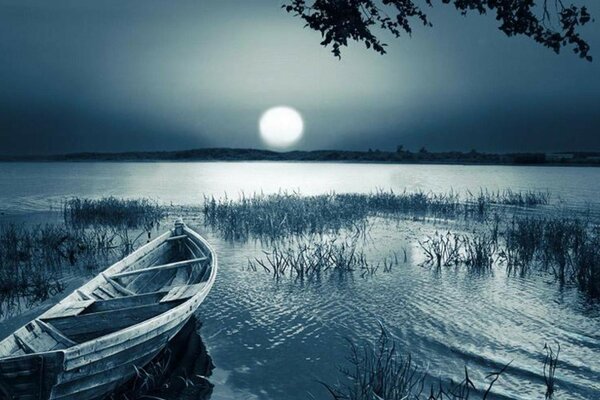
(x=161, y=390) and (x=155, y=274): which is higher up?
(x=155, y=274)

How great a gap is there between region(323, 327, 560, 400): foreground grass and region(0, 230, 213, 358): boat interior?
2.62 m

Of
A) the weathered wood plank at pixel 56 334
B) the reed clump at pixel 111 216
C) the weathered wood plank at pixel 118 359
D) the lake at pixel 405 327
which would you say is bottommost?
the lake at pixel 405 327

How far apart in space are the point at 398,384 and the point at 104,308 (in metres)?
4.19

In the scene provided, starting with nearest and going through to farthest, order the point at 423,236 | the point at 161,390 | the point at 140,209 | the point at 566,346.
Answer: the point at 161,390
the point at 566,346
the point at 423,236
the point at 140,209

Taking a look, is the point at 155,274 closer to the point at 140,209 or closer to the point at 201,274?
the point at 201,274

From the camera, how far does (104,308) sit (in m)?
6.20

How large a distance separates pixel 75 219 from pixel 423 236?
50.0ft

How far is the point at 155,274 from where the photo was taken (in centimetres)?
907

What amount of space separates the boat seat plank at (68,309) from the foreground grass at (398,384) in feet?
11.2

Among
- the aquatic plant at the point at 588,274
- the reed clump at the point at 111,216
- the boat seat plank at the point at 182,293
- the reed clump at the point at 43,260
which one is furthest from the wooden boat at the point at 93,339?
the reed clump at the point at 111,216

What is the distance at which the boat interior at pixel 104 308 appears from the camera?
4.83m

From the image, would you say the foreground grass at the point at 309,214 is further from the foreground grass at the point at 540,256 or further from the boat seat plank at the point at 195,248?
the foreground grass at the point at 540,256

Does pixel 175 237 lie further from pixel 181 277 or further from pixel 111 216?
pixel 111 216

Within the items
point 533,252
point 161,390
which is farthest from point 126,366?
point 533,252
